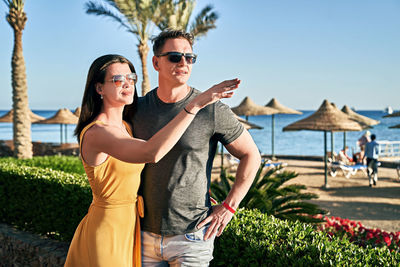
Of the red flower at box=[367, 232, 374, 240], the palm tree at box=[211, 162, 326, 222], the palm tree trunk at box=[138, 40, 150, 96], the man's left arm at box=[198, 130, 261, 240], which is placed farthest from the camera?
the palm tree trunk at box=[138, 40, 150, 96]

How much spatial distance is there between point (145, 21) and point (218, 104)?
16340 mm

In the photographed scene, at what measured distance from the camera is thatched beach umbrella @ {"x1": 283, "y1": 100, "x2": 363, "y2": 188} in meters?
13.7

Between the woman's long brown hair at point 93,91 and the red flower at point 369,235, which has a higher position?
the woman's long brown hair at point 93,91

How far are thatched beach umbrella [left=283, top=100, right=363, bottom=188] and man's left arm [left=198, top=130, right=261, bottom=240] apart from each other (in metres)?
12.1

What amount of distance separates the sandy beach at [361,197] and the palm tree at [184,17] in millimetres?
7282

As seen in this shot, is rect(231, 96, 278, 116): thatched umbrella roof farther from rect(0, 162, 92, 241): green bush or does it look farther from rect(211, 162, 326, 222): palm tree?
rect(0, 162, 92, 241): green bush

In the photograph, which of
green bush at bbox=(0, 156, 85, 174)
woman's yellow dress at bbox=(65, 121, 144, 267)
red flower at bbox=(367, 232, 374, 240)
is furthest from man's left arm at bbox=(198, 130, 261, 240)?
green bush at bbox=(0, 156, 85, 174)

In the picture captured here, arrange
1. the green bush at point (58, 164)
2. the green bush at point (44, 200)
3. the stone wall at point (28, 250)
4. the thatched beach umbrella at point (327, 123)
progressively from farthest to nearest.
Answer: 1. the thatched beach umbrella at point (327, 123)
2. the green bush at point (58, 164)
3. the green bush at point (44, 200)
4. the stone wall at point (28, 250)

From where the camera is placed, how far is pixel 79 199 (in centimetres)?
432

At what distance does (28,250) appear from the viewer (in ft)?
15.1

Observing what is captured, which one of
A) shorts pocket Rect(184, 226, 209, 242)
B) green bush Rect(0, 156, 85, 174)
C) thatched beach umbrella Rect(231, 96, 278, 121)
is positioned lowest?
green bush Rect(0, 156, 85, 174)

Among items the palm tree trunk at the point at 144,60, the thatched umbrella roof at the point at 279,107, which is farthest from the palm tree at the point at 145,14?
the thatched umbrella roof at the point at 279,107

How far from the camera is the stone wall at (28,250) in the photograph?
4.22m

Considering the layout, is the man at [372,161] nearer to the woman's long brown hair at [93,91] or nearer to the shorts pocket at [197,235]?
the shorts pocket at [197,235]
